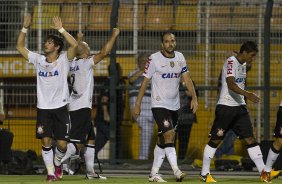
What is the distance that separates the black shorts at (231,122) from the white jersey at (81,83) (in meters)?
2.30

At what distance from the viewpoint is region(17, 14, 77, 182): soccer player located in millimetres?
15641

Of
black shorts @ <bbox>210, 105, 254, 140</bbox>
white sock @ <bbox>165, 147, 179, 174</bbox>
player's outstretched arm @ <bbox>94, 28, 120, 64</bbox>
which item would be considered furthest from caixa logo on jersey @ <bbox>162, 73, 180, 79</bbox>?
white sock @ <bbox>165, 147, 179, 174</bbox>

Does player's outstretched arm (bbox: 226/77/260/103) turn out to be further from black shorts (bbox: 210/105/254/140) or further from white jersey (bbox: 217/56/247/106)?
black shorts (bbox: 210/105/254/140)

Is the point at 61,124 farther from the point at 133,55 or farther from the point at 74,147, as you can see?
the point at 133,55

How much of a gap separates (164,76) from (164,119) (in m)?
0.72

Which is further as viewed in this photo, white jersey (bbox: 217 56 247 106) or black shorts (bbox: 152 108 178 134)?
white jersey (bbox: 217 56 247 106)

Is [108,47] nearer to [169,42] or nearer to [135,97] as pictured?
[169,42]

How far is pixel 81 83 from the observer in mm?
16859

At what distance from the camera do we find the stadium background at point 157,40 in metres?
20.4

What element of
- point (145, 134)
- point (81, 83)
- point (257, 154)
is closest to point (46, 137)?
point (81, 83)

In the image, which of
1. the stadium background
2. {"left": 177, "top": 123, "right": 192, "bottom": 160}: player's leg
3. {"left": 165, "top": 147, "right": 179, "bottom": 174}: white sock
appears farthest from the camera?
{"left": 177, "top": 123, "right": 192, "bottom": 160}: player's leg

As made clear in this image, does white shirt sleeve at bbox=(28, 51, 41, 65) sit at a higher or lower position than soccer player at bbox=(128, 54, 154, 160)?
higher

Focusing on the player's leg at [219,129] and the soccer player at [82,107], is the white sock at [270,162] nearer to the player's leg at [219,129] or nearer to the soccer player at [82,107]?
the player's leg at [219,129]

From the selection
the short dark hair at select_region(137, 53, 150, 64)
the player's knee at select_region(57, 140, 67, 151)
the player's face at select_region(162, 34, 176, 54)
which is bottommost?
the player's knee at select_region(57, 140, 67, 151)
